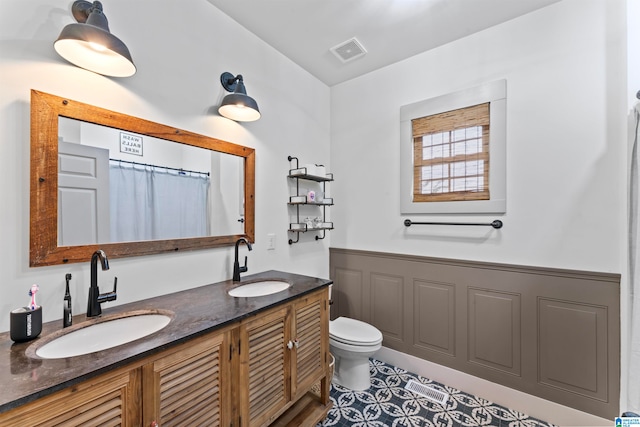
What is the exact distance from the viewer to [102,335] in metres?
1.13

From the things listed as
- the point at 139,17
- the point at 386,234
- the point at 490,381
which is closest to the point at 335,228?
the point at 386,234

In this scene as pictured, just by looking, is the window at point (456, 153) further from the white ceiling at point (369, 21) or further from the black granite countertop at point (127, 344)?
the black granite countertop at point (127, 344)

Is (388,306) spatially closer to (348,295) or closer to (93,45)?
(348,295)

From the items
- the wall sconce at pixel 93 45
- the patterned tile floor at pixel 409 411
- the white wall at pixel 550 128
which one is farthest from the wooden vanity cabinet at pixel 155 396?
the white wall at pixel 550 128

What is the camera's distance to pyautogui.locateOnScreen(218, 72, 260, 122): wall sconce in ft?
5.53

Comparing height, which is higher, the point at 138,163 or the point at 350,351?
the point at 138,163

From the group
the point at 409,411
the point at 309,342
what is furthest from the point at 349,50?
the point at 409,411

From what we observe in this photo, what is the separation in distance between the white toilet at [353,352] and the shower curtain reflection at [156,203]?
1.24 m

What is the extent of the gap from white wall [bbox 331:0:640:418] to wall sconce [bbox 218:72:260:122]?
4.29 ft

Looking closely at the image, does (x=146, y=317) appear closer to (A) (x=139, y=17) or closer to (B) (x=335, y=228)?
(A) (x=139, y=17)

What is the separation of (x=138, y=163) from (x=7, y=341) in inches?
33.9

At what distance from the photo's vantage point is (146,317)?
1242mm

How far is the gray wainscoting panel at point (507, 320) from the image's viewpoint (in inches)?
64.1

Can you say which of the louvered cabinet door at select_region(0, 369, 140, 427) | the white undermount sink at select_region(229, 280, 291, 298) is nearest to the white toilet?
the white undermount sink at select_region(229, 280, 291, 298)
